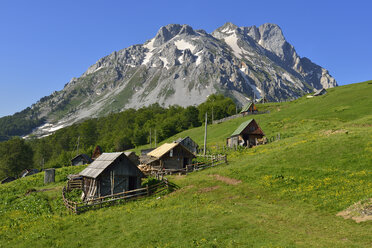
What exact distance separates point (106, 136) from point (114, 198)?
130129mm

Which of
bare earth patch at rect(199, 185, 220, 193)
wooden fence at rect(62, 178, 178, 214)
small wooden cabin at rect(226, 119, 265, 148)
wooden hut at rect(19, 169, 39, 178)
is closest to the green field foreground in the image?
bare earth patch at rect(199, 185, 220, 193)

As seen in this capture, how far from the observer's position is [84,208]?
88.9ft

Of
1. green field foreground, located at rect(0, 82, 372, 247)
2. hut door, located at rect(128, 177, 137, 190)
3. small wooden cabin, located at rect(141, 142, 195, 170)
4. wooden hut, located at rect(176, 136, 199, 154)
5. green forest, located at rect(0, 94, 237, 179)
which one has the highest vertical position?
green forest, located at rect(0, 94, 237, 179)

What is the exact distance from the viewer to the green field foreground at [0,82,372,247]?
17141mm

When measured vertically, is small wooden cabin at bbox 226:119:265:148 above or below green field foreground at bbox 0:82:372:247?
above

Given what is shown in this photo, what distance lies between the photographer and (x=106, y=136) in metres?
Result: 156

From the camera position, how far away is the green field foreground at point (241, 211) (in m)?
17.1

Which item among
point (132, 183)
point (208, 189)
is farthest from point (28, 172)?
point (208, 189)

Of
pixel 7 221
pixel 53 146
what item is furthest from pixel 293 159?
pixel 53 146

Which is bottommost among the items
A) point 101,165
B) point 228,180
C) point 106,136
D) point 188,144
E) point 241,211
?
point 241,211

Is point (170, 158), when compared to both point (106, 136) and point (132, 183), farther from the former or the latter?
point (106, 136)

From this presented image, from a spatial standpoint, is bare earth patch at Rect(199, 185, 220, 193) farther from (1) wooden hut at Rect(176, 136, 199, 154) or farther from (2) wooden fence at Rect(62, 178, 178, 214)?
(1) wooden hut at Rect(176, 136, 199, 154)

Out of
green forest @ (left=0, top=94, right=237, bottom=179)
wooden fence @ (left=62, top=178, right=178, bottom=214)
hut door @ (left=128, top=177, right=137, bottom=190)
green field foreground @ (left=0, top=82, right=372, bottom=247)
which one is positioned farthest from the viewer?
green forest @ (left=0, top=94, right=237, bottom=179)

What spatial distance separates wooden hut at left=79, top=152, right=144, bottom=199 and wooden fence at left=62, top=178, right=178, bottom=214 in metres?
0.94
